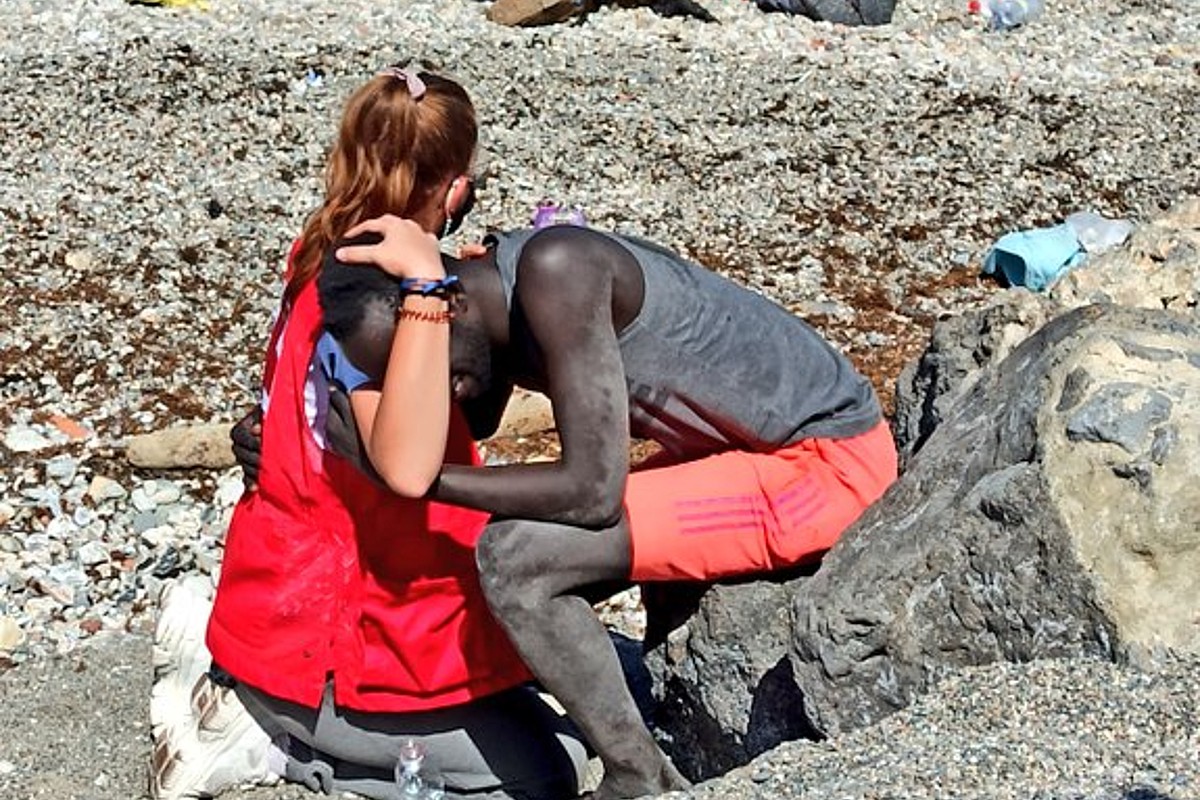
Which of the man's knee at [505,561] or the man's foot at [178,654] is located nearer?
the man's knee at [505,561]

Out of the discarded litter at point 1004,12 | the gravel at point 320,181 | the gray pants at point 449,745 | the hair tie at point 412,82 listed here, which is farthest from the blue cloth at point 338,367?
Result: the discarded litter at point 1004,12

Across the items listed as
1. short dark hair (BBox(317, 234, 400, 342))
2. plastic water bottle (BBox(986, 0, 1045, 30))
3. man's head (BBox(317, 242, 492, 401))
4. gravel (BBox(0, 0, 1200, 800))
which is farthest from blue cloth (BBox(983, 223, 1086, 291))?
short dark hair (BBox(317, 234, 400, 342))

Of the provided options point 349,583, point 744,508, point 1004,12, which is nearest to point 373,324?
point 349,583

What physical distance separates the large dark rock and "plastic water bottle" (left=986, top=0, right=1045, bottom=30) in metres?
8.67

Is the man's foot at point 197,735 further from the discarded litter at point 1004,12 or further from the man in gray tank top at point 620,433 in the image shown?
the discarded litter at point 1004,12

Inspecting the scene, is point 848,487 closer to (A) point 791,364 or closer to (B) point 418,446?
(A) point 791,364

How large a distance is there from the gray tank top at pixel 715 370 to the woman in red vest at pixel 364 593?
0.28 meters

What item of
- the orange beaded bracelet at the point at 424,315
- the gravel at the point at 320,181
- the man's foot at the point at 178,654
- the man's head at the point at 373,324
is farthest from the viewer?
the gravel at the point at 320,181

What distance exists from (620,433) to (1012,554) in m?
0.81

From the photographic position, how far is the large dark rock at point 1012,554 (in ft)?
12.8

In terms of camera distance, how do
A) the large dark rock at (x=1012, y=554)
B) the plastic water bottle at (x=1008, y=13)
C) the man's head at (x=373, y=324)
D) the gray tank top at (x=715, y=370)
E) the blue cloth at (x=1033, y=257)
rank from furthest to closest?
the plastic water bottle at (x=1008, y=13)
the blue cloth at (x=1033, y=257)
the gray tank top at (x=715, y=370)
the man's head at (x=373, y=324)
the large dark rock at (x=1012, y=554)

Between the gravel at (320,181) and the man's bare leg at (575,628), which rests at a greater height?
the man's bare leg at (575,628)

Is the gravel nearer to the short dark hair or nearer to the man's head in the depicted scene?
the man's head

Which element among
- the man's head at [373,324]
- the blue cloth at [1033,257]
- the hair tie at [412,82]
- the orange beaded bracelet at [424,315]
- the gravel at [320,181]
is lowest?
→ the gravel at [320,181]
